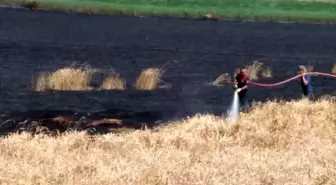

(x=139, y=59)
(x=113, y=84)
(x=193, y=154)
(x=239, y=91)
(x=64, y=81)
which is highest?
(x=239, y=91)

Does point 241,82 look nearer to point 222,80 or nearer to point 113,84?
point 113,84

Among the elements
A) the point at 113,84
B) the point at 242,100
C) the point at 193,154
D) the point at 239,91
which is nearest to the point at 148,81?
the point at 113,84

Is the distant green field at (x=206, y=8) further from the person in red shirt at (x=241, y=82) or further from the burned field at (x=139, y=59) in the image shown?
the person in red shirt at (x=241, y=82)

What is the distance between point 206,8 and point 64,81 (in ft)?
188

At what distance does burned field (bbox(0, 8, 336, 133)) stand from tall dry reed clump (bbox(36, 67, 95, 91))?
1.30 ft

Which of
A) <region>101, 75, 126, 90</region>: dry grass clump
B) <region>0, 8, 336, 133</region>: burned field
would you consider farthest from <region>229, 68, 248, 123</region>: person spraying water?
<region>101, 75, 126, 90</region>: dry grass clump

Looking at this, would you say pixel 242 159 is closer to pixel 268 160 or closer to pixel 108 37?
pixel 268 160

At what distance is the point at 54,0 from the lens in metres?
88.4

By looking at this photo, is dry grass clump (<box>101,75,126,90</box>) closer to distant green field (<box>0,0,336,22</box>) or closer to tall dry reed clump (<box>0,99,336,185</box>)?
tall dry reed clump (<box>0,99,336,185</box>)

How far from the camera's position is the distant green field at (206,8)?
83.2m

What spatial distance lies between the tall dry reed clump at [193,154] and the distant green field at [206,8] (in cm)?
6435

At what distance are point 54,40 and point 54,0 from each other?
116ft

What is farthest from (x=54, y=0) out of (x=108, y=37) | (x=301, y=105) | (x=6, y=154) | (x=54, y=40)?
(x=6, y=154)

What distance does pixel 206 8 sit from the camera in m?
85.9
